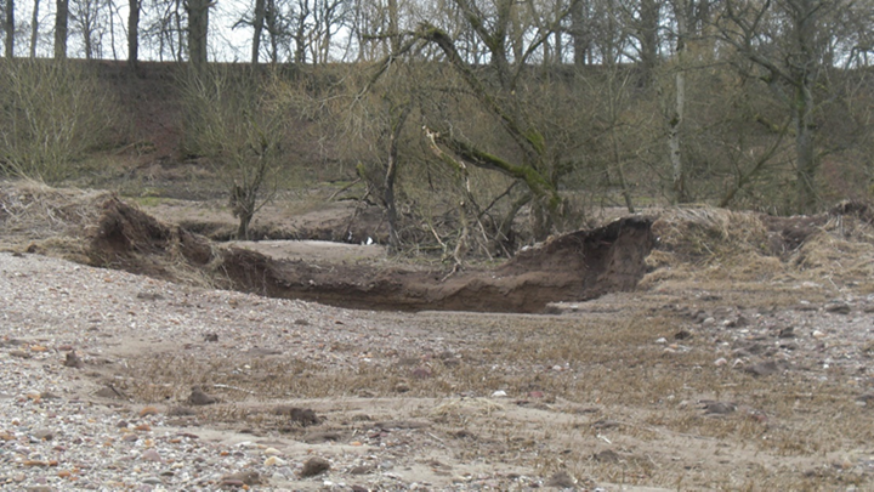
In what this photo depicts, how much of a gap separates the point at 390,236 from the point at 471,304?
5619 millimetres

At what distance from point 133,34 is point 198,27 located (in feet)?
24.2

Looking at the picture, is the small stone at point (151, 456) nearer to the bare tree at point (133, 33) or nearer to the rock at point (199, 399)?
the rock at point (199, 399)

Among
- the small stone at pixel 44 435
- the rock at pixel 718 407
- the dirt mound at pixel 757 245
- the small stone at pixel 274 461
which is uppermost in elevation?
the dirt mound at pixel 757 245

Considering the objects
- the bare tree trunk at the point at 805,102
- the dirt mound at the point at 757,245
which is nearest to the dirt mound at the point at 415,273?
the dirt mound at the point at 757,245

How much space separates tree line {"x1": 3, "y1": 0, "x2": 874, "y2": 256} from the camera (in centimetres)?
1638

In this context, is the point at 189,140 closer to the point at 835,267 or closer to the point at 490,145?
the point at 490,145

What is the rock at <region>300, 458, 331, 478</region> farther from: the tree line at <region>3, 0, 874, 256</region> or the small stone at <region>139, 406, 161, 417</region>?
the tree line at <region>3, 0, 874, 256</region>

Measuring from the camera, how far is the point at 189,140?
34.1 meters

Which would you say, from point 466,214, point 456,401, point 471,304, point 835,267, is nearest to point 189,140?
point 466,214

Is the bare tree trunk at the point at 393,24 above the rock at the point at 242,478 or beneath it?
above

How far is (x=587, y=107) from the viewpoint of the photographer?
17.6 meters

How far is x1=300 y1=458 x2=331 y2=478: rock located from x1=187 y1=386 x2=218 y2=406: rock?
5.85 ft

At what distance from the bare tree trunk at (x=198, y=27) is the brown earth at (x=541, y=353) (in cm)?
2224

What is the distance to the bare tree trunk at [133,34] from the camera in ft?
128
